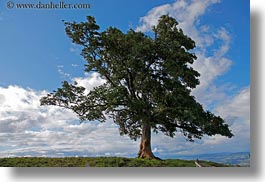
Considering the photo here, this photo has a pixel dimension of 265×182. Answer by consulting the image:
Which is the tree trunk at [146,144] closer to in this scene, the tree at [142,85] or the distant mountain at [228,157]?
the tree at [142,85]

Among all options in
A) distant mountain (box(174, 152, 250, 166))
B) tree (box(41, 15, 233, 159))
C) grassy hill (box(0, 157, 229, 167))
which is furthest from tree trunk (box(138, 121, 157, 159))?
distant mountain (box(174, 152, 250, 166))

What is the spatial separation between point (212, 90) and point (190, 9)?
958 mm

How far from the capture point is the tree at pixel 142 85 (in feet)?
16.8

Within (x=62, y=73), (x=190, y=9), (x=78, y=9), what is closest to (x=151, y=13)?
(x=190, y=9)

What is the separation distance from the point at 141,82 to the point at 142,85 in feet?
0.13

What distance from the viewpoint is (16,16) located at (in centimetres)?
490

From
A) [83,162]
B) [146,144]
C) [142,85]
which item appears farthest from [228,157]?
[83,162]

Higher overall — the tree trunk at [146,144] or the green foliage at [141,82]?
the green foliage at [141,82]

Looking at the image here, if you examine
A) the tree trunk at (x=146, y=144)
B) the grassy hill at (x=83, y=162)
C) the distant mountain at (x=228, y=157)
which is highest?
the tree trunk at (x=146, y=144)

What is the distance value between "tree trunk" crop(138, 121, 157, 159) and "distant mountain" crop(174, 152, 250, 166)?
15.4 inches

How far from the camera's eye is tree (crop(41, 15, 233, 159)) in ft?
16.8

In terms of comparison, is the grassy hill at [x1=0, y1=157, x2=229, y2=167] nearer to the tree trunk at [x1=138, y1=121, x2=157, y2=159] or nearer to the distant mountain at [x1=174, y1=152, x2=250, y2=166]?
the distant mountain at [x1=174, y1=152, x2=250, y2=166]

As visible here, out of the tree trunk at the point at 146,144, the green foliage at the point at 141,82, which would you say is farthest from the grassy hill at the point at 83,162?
the green foliage at the point at 141,82

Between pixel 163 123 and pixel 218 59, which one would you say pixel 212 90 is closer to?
pixel 218 59
